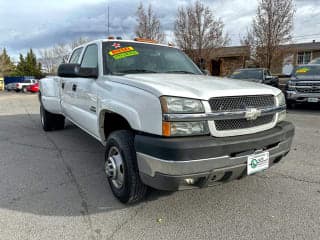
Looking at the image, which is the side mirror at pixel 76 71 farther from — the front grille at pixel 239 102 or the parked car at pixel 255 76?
the parked car at pixel 255 76

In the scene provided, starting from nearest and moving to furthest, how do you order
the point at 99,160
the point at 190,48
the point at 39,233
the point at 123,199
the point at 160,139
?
the point at 160,139
the point at 39,233
the point at 123,199
the point at 99,160
the point at 190,48

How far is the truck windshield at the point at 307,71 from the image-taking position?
386 inches

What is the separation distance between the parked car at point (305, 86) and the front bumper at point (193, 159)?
8.07 m

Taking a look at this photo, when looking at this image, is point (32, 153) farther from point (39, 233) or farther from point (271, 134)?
point (271, 134)

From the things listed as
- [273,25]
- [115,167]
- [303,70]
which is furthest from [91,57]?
[273,25]

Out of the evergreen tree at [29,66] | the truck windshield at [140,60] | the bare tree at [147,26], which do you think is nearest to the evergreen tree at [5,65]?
the evergreen tree at [29,66]

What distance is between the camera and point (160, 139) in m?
2.25

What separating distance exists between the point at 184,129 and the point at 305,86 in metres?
8.80

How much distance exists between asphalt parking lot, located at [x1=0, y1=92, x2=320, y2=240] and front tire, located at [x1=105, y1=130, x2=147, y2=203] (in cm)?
17

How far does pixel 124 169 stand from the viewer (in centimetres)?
268

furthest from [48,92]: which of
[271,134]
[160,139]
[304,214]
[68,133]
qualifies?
[304,214]

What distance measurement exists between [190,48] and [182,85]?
55.7 feet

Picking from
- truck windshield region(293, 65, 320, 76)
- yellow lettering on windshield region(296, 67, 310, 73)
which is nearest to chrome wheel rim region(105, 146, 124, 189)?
truck windshield region(293, 65, 320, 76)

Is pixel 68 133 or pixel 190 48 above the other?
pixel 190 48
